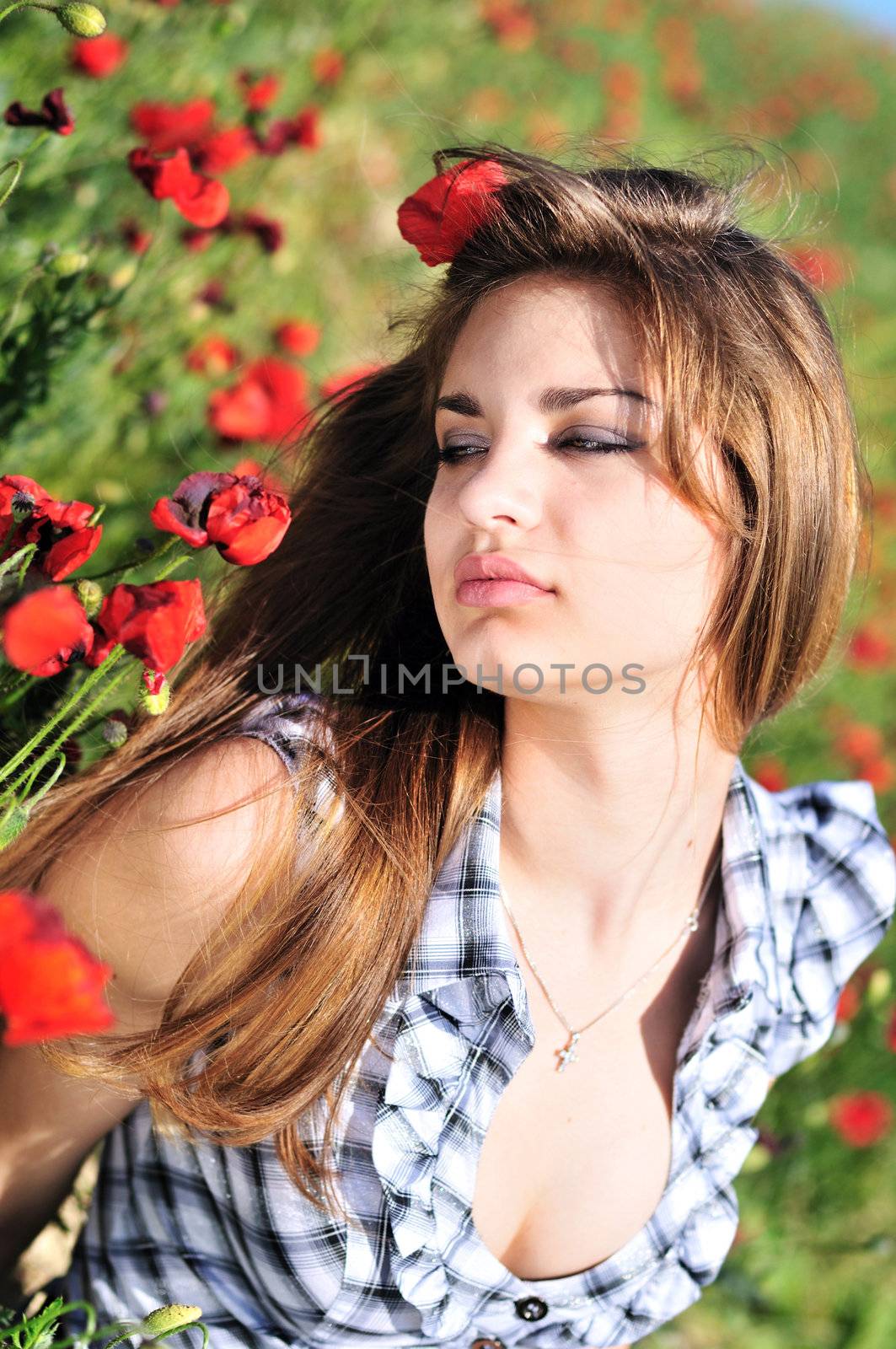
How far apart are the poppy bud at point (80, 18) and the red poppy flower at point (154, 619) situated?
59cm

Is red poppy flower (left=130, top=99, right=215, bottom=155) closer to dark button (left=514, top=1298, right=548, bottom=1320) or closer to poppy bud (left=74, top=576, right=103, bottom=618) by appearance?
poppy bud (left=74, top=576, right=103, bottom=618)

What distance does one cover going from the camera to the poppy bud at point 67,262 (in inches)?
63.4

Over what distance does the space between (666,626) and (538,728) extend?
0.72ft

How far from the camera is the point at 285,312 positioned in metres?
3.21

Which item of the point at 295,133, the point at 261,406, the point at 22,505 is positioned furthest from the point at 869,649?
the point at 22,505

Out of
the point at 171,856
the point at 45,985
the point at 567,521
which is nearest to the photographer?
the point at 45,985

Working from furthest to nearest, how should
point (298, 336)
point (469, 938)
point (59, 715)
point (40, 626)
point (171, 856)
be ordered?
point (298, 336) → point (469, 938) → point (171, 856) → point (59, 715) → point (40, 626)

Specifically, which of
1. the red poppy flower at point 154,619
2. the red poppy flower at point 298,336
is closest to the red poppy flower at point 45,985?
the red poppy flower at point 154,619

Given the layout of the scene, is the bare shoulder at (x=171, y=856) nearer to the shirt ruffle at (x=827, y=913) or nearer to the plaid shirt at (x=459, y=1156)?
the plaid shirt at (x=459, y=1156)

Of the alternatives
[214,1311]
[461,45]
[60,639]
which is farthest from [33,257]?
[461,45]

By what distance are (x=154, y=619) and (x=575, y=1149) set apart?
3.06 feet

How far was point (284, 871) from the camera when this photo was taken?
4.30 feet

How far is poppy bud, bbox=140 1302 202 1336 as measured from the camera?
1.05 meters

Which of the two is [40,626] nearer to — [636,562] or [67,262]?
[636,562]
